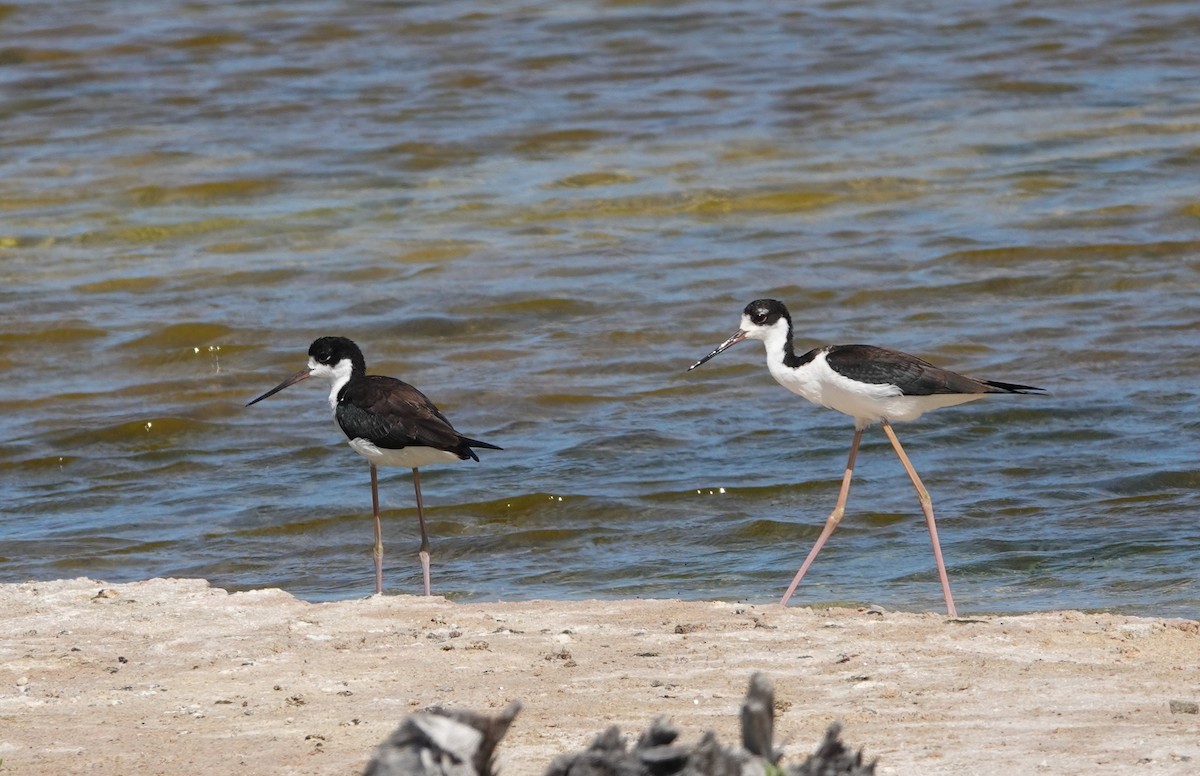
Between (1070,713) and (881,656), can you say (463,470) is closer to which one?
(881,656)

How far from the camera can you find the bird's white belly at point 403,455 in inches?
324

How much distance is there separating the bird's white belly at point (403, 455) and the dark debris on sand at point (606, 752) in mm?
4706

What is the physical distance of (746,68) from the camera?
20906 mm

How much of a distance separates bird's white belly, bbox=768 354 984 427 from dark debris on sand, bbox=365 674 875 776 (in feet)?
14.0

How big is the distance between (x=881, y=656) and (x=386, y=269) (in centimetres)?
931

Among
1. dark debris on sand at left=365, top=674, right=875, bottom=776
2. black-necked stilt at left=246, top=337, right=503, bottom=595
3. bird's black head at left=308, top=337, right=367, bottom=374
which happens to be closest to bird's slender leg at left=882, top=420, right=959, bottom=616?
black-necked stilt at left=246, top=337, right=503, bottom=595

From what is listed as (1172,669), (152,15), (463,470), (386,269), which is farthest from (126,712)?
(152,15)

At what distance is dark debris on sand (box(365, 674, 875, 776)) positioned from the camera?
343cm

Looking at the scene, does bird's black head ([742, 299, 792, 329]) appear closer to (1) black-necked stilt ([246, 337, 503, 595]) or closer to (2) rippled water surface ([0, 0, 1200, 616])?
(2) rippled water surface ([0, 0, 1200, 616])

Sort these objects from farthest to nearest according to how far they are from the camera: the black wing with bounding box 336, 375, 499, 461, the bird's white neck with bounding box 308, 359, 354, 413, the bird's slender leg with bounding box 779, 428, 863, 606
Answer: the bird's white neck with bounding box 308, 359, 354, 413
the black wing with bounding box 336, 375, 499, 461
the bird's slender leg with bounding box 779, 428, 863, 606

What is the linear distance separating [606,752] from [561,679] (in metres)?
2.31

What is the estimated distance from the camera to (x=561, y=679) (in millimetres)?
5785

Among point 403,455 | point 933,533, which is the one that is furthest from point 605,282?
point 933,533

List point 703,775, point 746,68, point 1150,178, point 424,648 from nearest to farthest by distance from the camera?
1. point 703,775
2. point 424,648
3. point 1150,178
4. point 746,68
